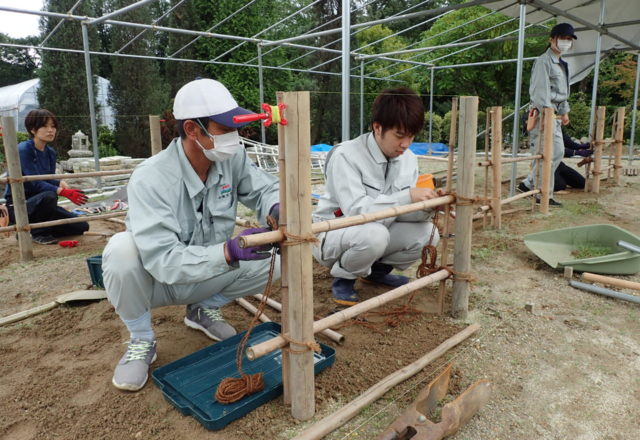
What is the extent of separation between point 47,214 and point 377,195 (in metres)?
3.12

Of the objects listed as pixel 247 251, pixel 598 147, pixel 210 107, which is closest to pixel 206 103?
pixel 210 107

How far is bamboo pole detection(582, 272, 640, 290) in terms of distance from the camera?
2.60 m

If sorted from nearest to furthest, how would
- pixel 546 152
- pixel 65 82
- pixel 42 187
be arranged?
pixel 42 187 < pixel 546 152 < pixel 65 82

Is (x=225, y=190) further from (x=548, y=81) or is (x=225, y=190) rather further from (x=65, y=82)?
(x=65, y=82)

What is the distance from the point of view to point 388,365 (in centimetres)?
198

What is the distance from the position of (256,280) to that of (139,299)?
1.70 feet

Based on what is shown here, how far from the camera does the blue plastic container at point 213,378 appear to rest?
164cm

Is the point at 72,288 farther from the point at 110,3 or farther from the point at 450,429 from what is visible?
the point at 110,3

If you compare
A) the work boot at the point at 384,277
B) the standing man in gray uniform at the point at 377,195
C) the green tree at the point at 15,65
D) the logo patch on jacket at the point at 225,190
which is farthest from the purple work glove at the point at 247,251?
the green tree at the point at 15,65

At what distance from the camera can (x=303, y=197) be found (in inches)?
59.0

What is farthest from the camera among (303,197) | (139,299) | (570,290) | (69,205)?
(69,205)

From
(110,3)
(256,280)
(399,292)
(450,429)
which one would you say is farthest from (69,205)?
(110,3)

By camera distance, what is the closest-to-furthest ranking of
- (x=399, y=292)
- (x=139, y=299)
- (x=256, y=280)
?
(x=139, y=299)
(x=399, y=292)
(x=256, y=280)

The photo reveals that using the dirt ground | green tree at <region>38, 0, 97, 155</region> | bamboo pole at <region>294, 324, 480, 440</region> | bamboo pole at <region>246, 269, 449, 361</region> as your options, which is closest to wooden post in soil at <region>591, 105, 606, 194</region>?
the dirt ground
